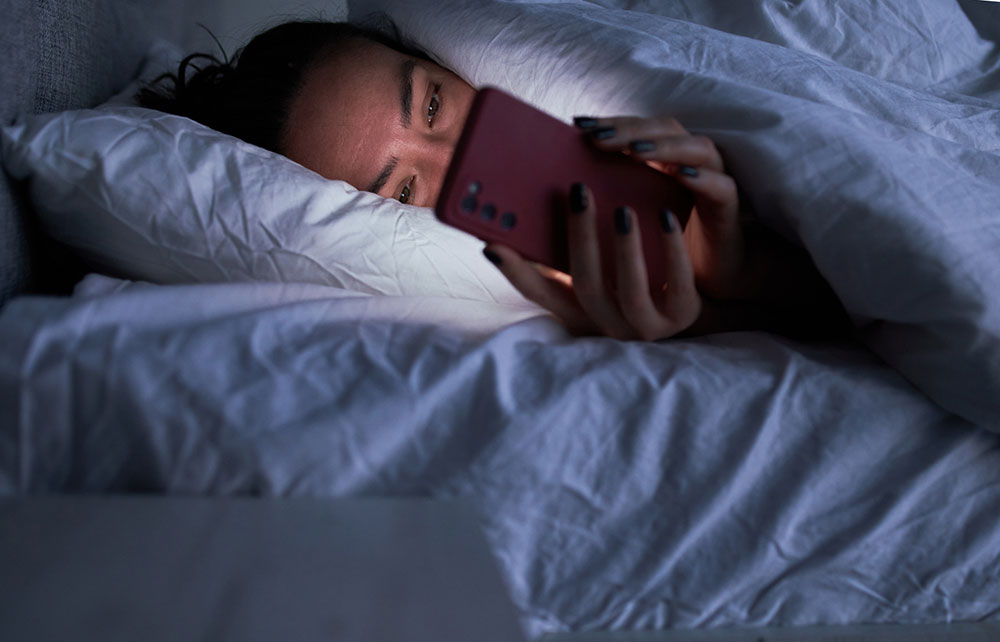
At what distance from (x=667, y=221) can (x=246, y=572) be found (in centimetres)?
35

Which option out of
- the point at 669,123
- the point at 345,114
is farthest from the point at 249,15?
the point at 669,123

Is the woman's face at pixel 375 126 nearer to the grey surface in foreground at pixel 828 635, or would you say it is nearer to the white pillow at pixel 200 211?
the white pillow at pixel 200 211

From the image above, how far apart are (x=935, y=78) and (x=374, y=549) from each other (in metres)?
0.98

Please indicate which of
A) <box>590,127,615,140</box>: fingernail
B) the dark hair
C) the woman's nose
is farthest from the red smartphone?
the dark hair

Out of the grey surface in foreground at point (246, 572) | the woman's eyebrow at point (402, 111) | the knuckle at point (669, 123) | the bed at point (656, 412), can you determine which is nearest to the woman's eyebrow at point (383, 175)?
the woman's eyebrow at point (402, 111)

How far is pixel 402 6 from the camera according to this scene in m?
0.91

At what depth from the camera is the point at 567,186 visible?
0.48 meters

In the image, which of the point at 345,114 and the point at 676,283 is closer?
the point at 676,283

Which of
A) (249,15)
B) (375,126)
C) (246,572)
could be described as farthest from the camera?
(249,15)

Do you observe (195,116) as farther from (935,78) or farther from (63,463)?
(935,78)

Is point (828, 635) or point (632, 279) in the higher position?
point (632, 279)

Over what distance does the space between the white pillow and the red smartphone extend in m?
0.23

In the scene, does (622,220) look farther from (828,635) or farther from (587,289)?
(828,635)

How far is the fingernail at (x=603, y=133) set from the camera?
0.48 m
